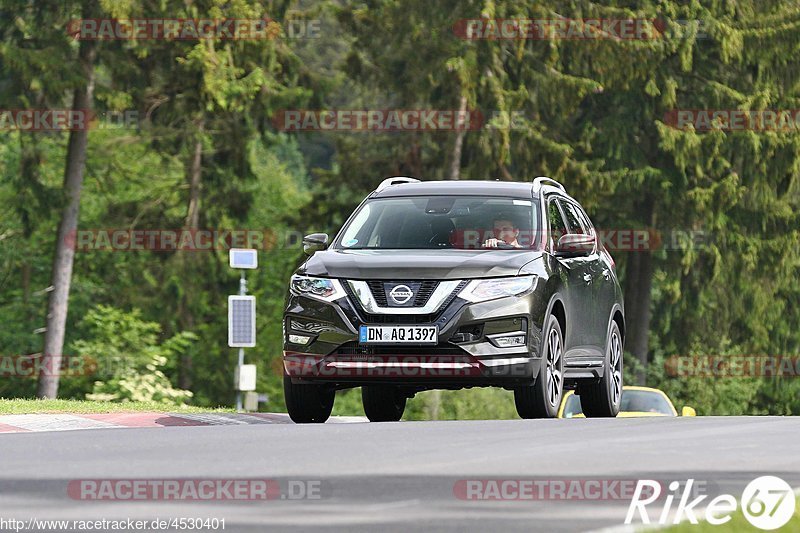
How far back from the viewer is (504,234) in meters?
16.2

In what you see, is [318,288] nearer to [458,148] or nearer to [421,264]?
[421,264]

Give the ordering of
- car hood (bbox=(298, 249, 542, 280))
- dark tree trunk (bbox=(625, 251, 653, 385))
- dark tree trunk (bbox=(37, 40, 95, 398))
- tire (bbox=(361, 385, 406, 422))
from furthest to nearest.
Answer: dark tree trunk (bbox=(625, 251, 653, 385)) < dark tree trunk (bbox=(37, 40, 95, 398)) < tire (bbox=(361, 385, 406, 422)) < car hood (bbox=(298, 249, 542, 280))

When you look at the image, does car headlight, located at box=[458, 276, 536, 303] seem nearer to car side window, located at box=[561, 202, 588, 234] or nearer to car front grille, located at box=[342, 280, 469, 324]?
car front grille, located at box=[342, 280, 469, 324]

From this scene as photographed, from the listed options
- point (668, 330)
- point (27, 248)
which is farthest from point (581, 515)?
point (27, 248)

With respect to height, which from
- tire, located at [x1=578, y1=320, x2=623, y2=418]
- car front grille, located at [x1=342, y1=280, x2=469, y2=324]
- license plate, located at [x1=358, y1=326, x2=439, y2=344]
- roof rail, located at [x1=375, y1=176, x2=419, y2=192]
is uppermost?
roof rail, located at [x1=375, y1=176, x2=419, y2=192]

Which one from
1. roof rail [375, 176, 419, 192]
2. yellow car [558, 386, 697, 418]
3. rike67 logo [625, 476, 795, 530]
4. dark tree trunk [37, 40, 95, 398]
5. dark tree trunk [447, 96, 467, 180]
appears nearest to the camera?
rike67 logo [625, 476, 795, 530]

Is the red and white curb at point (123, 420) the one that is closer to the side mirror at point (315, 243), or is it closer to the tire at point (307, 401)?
the tire at point (307, 401)

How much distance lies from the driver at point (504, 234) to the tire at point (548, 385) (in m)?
0.79

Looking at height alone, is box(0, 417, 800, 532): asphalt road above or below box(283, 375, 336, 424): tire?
above

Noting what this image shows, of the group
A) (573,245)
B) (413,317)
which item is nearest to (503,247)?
(573,245)

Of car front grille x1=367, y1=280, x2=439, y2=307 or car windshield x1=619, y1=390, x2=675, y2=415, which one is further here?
car windshield x1=619, y1=390, x2=675, y2=415

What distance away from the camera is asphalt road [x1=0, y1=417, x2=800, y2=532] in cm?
861

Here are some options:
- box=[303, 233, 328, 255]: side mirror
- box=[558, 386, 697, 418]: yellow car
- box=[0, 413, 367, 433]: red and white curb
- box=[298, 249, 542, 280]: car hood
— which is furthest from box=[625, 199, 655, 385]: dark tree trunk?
box=[298, 249, 542, 280]: car hood

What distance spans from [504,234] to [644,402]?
9.87 m
